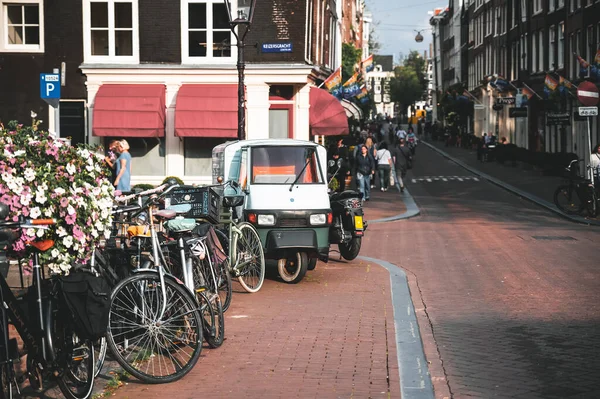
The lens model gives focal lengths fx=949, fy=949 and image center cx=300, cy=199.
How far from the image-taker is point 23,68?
99.0ft

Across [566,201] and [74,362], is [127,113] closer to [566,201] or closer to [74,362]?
[566,201]

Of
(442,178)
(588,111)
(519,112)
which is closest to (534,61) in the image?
(519,112)

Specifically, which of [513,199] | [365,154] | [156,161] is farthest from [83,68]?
[513,199]

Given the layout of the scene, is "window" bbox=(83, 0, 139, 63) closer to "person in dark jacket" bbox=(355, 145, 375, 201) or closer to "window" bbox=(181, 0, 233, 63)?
"window" bbox=(181, 0, 233, 63)

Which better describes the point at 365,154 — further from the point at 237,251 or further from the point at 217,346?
the point at 217,346

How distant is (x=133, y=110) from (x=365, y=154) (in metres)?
7.30

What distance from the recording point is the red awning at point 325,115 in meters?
30.7

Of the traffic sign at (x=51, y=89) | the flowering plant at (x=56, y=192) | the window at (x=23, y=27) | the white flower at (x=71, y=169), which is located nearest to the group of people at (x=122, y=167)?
the traffic sign at (x=51, y=89)

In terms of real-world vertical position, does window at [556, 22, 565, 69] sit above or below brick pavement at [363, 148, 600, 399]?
above

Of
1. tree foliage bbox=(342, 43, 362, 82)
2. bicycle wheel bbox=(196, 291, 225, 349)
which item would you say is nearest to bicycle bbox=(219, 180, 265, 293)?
bicycle wheel bbox=(196, 291, 225, 349)

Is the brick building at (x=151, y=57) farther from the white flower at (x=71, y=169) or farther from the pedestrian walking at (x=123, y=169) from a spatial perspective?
the white flower at (x=71, y=169)

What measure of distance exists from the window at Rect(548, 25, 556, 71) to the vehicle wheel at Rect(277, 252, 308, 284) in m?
37.4

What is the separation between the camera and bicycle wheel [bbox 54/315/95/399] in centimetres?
648

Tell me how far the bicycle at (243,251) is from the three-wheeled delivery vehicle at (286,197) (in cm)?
62
